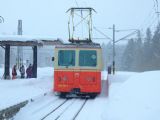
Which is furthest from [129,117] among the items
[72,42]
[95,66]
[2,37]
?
[2,37]

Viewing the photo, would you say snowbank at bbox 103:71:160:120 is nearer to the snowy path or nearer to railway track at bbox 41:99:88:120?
the snowy path

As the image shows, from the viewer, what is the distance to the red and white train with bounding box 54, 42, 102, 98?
24.2m

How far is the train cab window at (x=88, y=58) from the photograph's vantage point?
2433 centimetres

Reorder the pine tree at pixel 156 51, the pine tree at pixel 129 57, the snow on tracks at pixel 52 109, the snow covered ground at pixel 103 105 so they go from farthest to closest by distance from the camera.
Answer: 1. the pine tree at pixel 129 57
2. the pine tree at pixel 156 51
3. the snow on tracks at pixel 52 109
4. the snow covered ground at pixel 103 105

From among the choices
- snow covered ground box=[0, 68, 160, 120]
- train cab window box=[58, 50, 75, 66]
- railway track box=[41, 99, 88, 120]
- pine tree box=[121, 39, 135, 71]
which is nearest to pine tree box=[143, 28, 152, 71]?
pine tree box=[121, 39, 135, 71]

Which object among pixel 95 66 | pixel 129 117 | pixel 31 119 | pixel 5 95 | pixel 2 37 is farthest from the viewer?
pixel 2 37

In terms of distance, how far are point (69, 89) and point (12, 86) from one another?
3.48 m

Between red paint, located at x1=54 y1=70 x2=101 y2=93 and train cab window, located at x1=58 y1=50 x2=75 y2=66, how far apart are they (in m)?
0.43

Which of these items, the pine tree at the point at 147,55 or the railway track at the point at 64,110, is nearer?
the railway track at the point at 64,110

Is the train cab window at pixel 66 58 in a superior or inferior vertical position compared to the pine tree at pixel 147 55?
inferior

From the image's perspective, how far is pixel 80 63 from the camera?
79.9ft

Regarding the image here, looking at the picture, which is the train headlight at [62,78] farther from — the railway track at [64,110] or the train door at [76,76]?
the railway track at [64,110]

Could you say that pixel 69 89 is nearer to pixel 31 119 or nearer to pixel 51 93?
pixel 51 93

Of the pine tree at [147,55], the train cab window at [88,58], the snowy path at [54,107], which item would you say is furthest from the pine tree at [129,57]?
the train cab window at [88,58]
